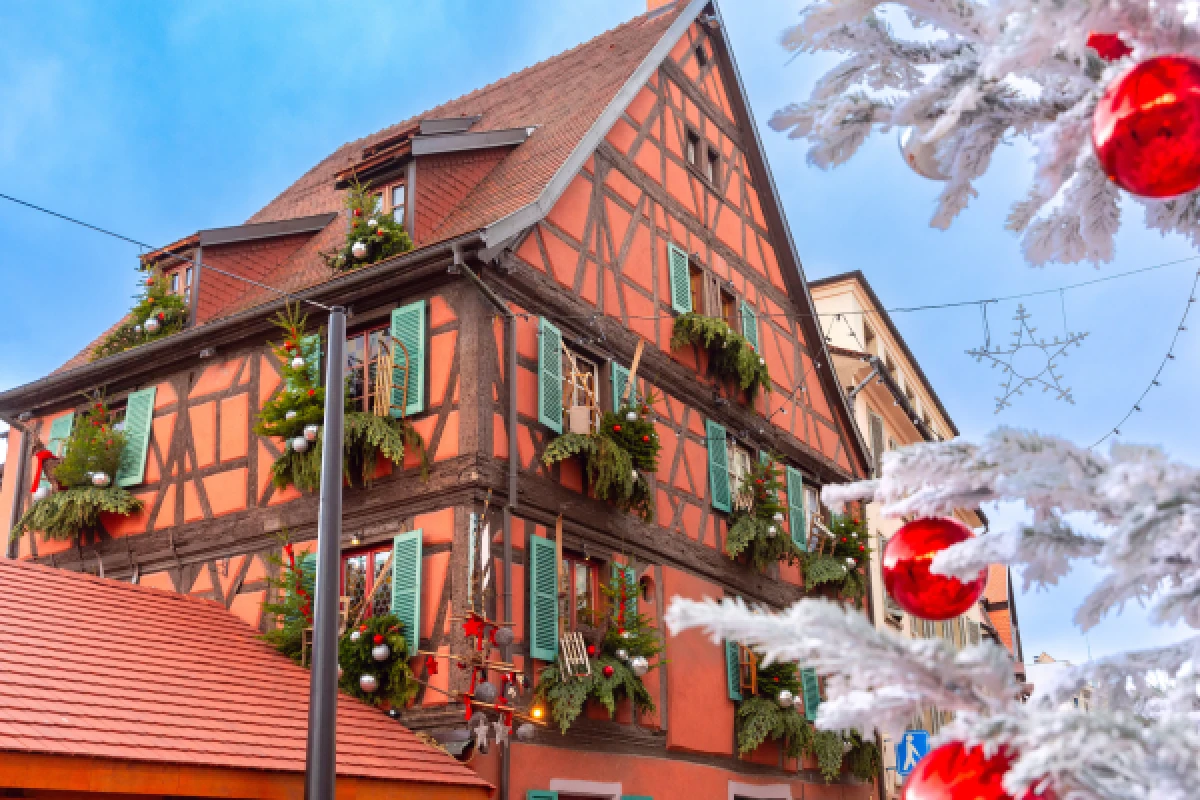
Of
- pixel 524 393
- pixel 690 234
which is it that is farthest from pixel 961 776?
pixel 690 234

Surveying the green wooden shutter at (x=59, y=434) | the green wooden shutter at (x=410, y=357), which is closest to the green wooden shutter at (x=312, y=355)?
the green wooden shutter at (x=410, y=357)

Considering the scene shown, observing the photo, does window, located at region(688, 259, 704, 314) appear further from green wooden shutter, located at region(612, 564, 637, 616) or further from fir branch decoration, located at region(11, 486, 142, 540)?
fir branch decoration, located at region(11, 486, 142, 540)

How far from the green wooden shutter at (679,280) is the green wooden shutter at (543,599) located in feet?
14.7

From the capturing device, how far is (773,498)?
14.6 meters

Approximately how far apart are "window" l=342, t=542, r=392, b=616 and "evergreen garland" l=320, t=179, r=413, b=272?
2.95 m

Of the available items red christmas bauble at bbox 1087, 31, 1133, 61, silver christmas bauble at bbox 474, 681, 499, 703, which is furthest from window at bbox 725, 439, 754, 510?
red christmas bauble at bbox 1087, 31, 1133, 61

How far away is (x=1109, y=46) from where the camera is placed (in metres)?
2.20

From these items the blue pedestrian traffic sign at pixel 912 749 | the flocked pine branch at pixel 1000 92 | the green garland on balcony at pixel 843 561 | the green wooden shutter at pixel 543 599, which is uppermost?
the green garland on balcony at pixel 843 561

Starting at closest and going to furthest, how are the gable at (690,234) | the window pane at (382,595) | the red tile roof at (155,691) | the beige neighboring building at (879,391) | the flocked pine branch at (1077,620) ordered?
1. the flocked pine branch at (1077,620)
2. the red tile roof at (155,691)
3. the window pane at (382,595)
4. the gable at (690,234)
5. the beige neighboring building at (879,391)

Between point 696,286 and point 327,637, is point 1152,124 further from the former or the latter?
point 696,286

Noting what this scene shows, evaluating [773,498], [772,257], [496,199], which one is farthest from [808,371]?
[496,199]

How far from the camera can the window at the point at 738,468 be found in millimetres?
14349

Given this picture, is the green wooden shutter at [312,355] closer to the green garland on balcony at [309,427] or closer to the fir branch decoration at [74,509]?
the green garland on balcony at [309,427]

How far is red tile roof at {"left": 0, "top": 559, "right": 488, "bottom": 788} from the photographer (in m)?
7.07
